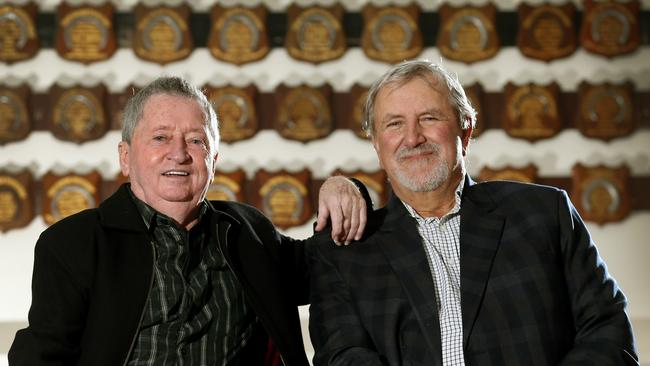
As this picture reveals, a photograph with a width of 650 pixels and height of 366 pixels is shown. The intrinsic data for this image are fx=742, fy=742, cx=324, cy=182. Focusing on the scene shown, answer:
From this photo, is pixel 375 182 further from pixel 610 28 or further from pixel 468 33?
pixel 610 28

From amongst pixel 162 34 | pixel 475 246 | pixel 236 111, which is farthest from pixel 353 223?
pixel 162 34

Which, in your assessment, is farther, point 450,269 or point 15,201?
point 15,201

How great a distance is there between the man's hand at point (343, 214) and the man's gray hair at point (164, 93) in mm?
326

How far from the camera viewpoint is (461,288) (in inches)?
67.2

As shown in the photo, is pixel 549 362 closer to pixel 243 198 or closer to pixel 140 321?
pixel 140 321

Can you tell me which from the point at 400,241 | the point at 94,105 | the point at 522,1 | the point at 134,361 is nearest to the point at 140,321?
the point at 134,361

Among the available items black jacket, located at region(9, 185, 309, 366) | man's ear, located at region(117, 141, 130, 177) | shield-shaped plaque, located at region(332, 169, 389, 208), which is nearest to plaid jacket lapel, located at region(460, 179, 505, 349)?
black jacket, located at region(9, 185, 309, 366)

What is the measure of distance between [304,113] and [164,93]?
155 centimetres

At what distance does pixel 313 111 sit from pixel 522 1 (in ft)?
3.60

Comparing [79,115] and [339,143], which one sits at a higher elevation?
[79,115]

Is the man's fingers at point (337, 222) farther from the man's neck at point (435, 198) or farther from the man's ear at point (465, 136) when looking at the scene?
the man's ear at point (465, 136)

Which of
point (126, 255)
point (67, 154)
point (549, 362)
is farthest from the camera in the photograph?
point (67, 154)

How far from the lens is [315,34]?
Result: 3.40 meters

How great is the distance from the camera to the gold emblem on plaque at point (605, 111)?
341 cm
